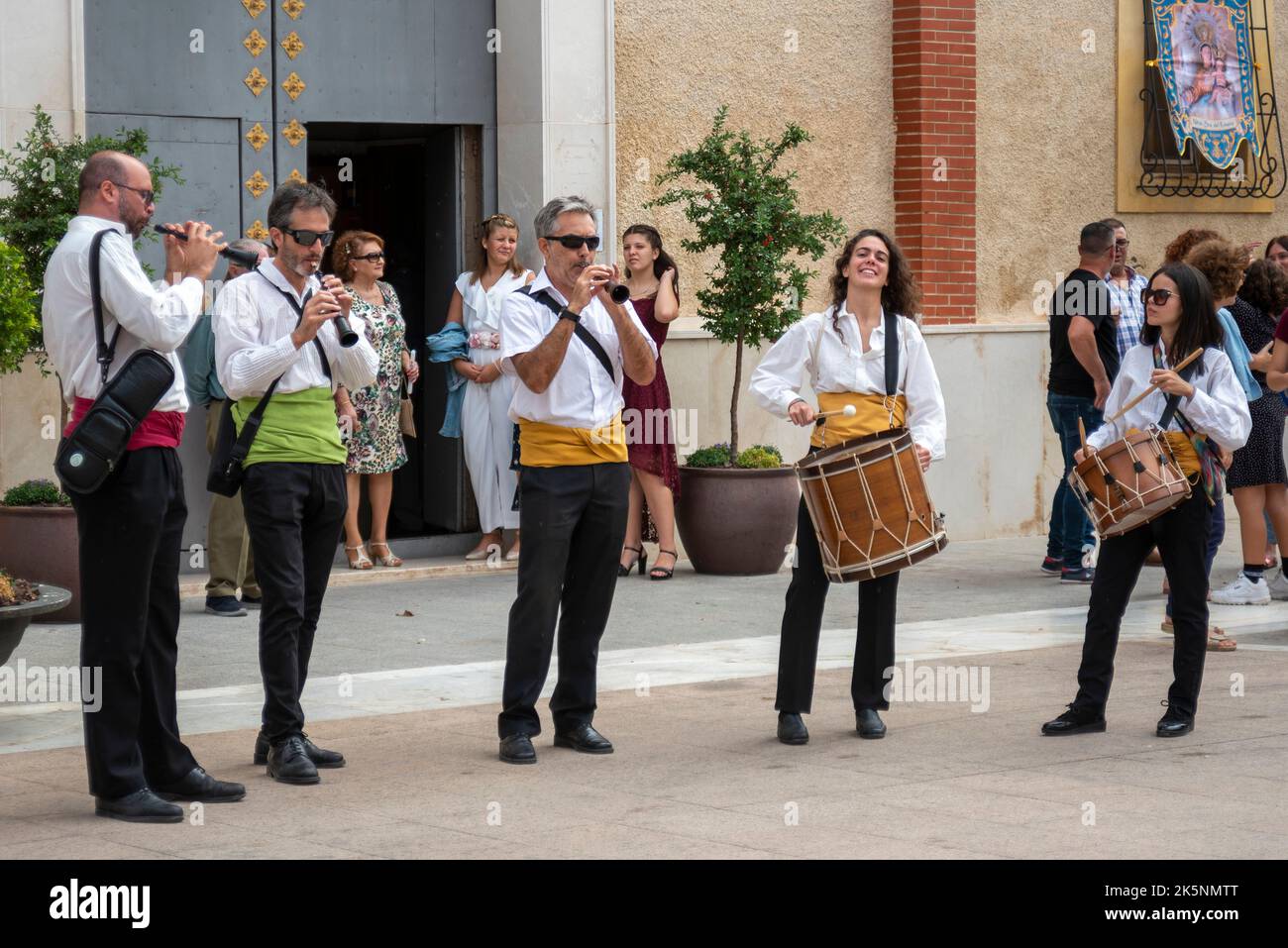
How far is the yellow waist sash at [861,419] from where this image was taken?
7621 mm

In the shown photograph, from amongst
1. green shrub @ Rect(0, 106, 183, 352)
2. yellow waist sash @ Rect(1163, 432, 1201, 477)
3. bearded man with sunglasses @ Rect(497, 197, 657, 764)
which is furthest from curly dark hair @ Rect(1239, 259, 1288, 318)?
green shrub @ Rect(0, 106, 183, 352)

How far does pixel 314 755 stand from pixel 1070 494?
6.50 m

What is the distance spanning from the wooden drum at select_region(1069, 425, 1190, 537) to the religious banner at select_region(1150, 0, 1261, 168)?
359 inches

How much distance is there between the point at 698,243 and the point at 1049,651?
390cm

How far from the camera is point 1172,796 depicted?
259 inches

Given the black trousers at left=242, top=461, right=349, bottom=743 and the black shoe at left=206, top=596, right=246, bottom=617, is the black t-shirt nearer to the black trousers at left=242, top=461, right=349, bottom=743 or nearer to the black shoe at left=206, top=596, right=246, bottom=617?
the black shoe at left=206, top=596, right=246, bottom=617

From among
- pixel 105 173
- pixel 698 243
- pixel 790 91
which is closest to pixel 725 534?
pixel 698 243

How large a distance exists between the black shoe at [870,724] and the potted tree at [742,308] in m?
4.59

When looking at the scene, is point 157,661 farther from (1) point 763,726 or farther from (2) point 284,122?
(2) point 284,122

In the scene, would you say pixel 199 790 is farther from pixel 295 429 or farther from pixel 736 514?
pixel 736 514

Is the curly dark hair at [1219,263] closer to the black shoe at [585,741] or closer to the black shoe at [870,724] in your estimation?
the black shoe at [870,724]

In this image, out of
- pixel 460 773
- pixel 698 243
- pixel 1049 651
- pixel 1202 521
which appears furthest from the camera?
pixel 698 243

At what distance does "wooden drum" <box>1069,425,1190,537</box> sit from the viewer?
754cm

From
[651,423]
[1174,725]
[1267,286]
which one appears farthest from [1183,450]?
[651,423]
